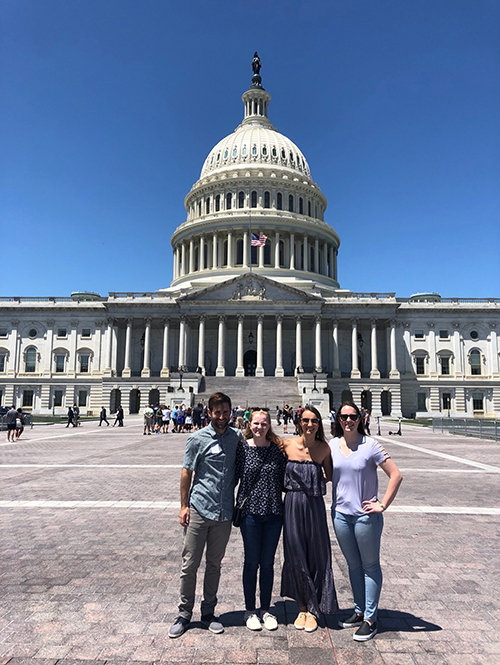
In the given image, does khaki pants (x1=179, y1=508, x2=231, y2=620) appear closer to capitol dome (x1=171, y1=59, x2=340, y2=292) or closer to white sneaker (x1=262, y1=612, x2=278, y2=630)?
white sneaker (x1=262, y1=612, x2=278, y2=630)

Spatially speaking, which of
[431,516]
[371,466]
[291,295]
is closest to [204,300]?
[291,295]

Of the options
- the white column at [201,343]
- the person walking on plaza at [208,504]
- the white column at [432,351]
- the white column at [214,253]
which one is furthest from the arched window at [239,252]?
the person walking on plaza at [208,504]

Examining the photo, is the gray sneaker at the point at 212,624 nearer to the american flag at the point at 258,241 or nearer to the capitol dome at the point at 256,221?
the american flag at the point at 258,241

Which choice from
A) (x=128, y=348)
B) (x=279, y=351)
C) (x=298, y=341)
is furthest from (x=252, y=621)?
(x=128, y=348)

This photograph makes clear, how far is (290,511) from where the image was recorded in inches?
215

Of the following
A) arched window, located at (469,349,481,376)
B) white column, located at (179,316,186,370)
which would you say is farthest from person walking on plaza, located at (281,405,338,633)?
arched window, located at (469,349,481,376)

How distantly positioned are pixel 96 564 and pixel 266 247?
76542mm

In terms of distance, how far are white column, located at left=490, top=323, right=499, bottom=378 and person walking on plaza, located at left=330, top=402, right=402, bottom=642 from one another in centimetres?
7189

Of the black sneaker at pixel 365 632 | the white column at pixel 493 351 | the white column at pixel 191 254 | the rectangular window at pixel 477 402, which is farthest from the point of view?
the white column at pixel 191 254

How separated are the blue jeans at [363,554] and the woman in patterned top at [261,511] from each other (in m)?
0.68

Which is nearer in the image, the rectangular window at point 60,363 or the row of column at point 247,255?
the rectangular window at point 60,363

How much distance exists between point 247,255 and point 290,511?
246ft

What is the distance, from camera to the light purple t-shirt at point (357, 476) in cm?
542

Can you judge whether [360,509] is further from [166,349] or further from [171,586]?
[166,349]
